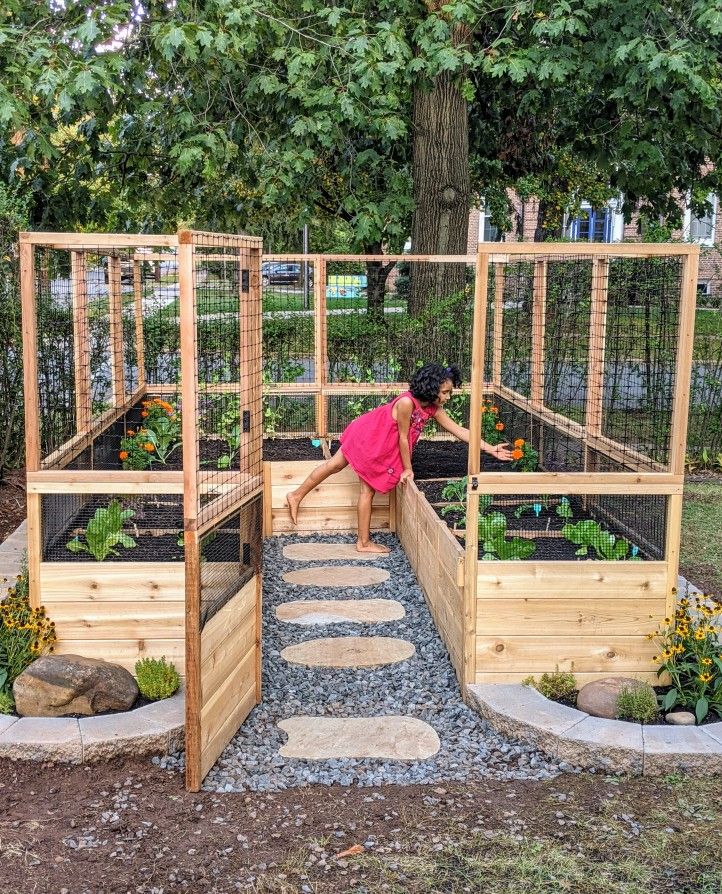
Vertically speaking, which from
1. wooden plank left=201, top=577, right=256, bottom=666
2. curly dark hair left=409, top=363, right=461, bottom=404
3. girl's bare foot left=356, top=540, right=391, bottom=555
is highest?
curly dark hair left=409, top=363, right=461, bottom=404

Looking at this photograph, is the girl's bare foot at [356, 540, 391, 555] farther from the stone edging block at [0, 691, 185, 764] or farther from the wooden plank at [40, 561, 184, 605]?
the stone edging block at [0, 691, 185, 764]

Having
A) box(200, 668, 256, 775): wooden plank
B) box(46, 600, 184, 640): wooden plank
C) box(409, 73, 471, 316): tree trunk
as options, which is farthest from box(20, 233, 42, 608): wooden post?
box(409, 73, 471, 316): tree trunk

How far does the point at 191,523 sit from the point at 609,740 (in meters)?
1.96

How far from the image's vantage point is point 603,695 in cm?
462

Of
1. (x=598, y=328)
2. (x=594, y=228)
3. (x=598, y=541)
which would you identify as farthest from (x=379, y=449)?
(x=594, y=228)

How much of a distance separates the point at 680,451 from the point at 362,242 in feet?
21.2

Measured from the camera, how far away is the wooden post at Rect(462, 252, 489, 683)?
4609 mm

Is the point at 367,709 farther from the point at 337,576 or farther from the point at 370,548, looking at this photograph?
the point at 370,548

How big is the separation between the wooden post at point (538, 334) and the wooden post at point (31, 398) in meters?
3.57

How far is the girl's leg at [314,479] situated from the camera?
743 centimetres

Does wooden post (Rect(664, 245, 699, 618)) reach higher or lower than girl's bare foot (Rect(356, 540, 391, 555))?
higher

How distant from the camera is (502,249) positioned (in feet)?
14.8

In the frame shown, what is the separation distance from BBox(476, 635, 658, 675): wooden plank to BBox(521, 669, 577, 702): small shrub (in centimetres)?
4

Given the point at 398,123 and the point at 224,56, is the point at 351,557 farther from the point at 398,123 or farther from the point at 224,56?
the point at 224,56
